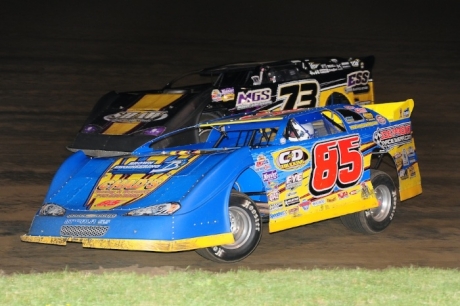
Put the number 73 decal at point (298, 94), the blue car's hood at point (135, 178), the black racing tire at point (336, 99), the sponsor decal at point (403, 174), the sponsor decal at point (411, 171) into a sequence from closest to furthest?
the blue car's hood at point (135, 178) → the sponsor decal at point (403, 174) → the sponsor decal at point (411, 171) → the number 73 decal at point (298, 94) → the black racing tire at point (336, 99)

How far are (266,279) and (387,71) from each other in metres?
15.1

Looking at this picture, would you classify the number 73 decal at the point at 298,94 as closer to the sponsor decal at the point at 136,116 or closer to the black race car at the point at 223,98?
the black race car at the point at 223,98

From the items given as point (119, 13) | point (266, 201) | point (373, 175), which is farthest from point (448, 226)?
point (119, 13)

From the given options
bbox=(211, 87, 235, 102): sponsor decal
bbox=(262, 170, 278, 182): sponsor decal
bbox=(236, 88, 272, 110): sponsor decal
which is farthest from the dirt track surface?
bbox=(236, 88, 272, 110): sponsor decal

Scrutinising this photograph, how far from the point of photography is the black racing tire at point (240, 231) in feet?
26.4

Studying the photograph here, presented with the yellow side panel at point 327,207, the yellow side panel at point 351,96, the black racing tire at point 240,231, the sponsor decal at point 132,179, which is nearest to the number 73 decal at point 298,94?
the yellow side panel at point 351,96

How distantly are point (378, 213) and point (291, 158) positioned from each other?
1591mm

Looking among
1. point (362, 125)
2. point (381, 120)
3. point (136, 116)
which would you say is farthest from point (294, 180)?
point (136, 116)

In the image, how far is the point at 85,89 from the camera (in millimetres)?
18250

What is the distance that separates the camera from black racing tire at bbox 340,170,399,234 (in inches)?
372

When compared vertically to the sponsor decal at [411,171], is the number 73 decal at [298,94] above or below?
above

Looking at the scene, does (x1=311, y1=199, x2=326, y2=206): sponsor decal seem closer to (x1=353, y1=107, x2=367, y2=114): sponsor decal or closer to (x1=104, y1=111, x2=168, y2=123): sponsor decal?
(x1=353, y1=107, x2=367, y2=114): sponsor decal

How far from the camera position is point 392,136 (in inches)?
389

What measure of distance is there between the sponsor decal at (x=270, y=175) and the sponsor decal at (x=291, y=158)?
7 cm
